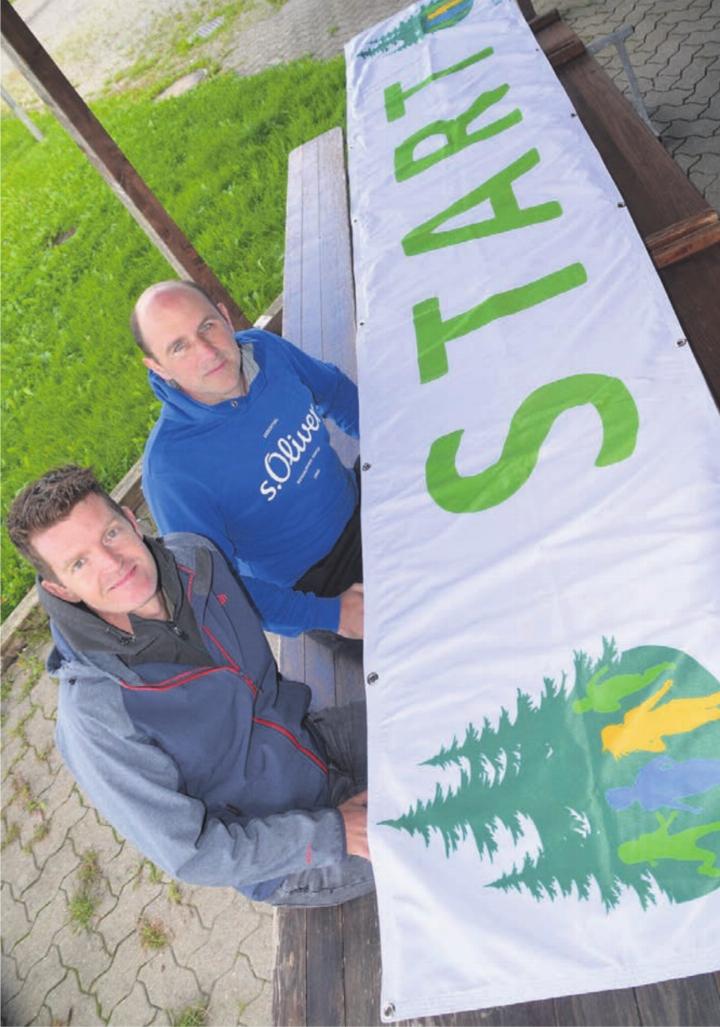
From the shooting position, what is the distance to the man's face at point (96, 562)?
1.60 metres

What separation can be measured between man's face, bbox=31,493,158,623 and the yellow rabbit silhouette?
1050 millimetres

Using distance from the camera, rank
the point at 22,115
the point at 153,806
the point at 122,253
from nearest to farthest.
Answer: the point at 153,806, the point at 122,253, the point at 22,115

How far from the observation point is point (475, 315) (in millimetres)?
2168

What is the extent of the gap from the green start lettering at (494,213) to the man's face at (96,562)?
1483 millimetres

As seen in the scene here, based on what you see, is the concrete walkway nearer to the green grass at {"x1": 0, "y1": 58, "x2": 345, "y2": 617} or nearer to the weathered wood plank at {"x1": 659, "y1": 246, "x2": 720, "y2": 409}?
the green grass at {"x1": 0, "y1": 58, "x2": 345, "y2": 617}

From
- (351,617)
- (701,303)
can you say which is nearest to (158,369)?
(351,617)

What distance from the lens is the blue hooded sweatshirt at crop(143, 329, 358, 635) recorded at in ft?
6.92

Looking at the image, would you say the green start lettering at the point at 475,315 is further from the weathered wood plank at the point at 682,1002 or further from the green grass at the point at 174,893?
the green grass at the point at 174,893

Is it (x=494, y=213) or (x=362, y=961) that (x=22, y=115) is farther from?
(x=362, y=961)

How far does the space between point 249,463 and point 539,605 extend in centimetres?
103

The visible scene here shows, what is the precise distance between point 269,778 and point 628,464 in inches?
44.9

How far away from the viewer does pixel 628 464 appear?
1.61 metres

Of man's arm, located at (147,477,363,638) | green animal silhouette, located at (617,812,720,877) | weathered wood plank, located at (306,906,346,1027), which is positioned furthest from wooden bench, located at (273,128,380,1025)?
green animal silhouette, located at (617,812,720,877)

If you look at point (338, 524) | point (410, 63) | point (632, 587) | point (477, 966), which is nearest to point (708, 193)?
point (410, 63)
